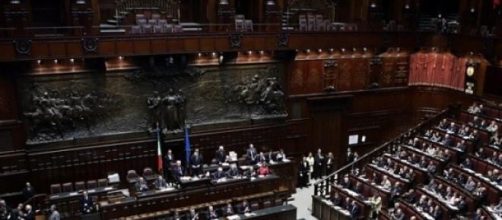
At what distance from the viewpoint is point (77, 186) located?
46.1 feet

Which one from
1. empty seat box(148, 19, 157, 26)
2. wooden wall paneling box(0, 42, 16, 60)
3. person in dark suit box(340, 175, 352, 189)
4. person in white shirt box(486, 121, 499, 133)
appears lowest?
person in dark suit box(340, 175, 352, 189)

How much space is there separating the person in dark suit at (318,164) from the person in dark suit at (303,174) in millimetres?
493

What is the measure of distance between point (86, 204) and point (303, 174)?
700 cm

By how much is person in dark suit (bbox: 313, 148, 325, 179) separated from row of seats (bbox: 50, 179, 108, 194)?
6.93 metres

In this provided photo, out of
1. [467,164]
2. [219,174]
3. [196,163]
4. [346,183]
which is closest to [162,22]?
[196,163]

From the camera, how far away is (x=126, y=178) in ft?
49.0

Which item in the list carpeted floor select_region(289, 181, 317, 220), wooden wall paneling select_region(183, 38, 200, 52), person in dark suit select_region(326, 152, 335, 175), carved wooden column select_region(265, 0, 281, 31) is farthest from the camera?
person in dark suit select_region(326, 152, 335, 175)

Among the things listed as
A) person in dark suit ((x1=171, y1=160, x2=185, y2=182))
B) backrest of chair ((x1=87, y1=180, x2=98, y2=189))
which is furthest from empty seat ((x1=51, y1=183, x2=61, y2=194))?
A: person in dark suit ((x1=171, y1=160, x2=185, y2=182))

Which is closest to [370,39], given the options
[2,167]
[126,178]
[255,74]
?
[255,74]

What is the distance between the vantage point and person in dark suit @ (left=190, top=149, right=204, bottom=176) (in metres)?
14.7

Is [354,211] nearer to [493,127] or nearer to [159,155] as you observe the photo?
[493,127]

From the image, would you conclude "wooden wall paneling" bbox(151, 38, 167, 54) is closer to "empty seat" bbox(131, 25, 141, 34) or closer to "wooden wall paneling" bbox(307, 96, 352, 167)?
"empty seat" bbox(131, 25, 141, 34)

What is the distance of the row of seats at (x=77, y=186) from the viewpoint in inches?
541

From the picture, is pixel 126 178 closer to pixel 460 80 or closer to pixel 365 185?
pixel 365 185
